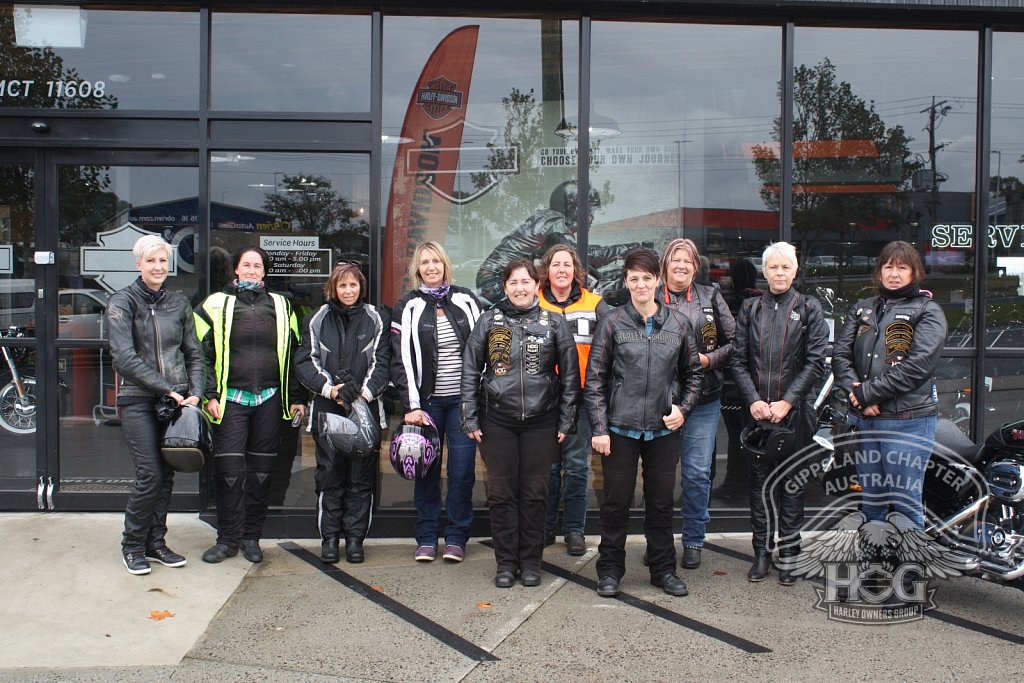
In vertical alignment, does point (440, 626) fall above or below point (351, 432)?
below

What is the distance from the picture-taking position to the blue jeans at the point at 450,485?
5.34 meters

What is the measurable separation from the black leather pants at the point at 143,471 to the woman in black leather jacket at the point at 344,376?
0.87 meters

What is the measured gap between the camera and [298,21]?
240 inches

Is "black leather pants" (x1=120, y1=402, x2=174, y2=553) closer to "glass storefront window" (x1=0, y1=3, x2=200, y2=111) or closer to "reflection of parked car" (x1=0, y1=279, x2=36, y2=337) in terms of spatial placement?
"reflection of parked car" (x1=0, y1=279, x2=36, y2=337)

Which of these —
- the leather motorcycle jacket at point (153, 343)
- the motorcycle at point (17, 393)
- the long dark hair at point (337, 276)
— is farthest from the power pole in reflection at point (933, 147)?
the motorcycle at point (17, 393)

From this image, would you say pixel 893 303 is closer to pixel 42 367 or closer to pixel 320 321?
pixel 320 321

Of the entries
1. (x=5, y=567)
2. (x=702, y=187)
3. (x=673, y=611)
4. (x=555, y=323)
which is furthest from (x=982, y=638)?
(x=5, y=567)

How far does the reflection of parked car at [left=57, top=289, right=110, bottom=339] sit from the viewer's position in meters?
6.13

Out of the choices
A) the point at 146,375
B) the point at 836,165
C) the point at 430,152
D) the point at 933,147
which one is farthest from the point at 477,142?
the point at 933,147

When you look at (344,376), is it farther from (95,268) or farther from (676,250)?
(95,268)

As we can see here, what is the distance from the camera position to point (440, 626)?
4.38 metres

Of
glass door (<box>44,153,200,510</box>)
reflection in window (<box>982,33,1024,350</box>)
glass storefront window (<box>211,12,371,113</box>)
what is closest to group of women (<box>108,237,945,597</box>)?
glass door (<box>44,153,200,510</box>)

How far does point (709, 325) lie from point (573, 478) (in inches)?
51.4

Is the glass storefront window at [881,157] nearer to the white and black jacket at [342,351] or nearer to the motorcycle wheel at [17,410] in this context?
the white and black jacket at [342,351]
